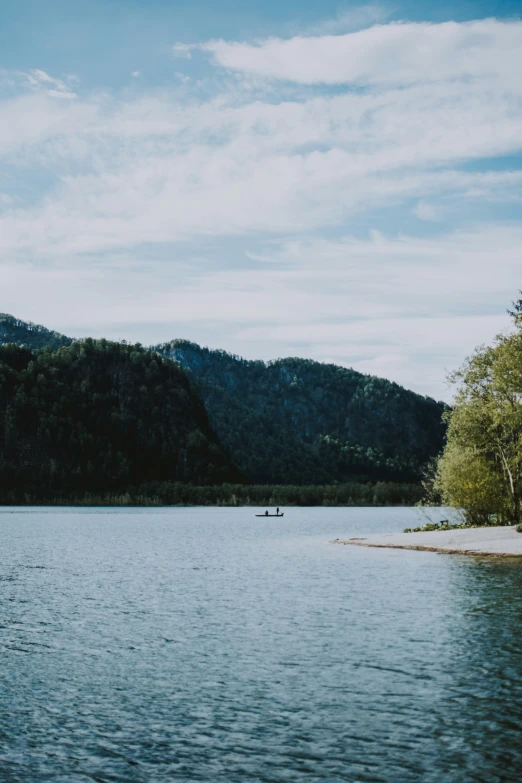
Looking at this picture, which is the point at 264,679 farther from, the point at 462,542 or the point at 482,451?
the point at 482,451

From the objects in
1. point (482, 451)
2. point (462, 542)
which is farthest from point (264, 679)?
point (482, 451)

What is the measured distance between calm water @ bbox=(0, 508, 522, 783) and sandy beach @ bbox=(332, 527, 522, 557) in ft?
38.0

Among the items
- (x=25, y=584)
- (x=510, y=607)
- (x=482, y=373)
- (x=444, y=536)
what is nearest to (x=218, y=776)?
(x=510, y=607)

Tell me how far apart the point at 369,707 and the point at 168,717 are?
447 cm

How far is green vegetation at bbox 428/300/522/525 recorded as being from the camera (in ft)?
215

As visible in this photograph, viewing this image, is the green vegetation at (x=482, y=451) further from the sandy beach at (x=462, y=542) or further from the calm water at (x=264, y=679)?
the calm water at (x=264, y=679)

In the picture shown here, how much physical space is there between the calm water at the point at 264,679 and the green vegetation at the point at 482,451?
25576mm

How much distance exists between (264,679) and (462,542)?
134 feet

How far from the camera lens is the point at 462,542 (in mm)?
58531

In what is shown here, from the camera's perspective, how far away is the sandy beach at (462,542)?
53.1 meters

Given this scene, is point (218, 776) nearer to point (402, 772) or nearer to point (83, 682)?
point (402, 772)

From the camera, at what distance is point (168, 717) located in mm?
17484

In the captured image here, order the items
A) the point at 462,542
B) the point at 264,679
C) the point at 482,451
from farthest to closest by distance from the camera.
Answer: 1. the point at 482,451
2. the point at 462,542
3. the point at 264,679

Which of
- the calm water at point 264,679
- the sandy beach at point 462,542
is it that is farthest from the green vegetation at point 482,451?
the calm water at point 264,679
